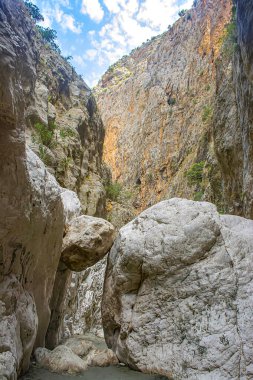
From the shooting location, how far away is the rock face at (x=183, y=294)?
578 centimetres

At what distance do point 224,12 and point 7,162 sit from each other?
3421 cm

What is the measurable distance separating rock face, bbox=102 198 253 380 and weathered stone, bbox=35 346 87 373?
38.1 inches

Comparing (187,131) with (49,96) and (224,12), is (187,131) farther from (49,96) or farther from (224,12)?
(49,96)

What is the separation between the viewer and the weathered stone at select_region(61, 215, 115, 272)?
311 inches

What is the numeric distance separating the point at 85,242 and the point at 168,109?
32.2 m

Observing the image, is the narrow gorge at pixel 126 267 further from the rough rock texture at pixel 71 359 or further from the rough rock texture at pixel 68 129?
the rough rock texture at pixel 68 129

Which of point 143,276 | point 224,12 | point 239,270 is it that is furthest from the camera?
point 224,12

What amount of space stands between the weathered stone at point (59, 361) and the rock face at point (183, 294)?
97 centimetres

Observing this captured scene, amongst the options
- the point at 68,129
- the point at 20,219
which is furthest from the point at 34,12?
the point at 20,219

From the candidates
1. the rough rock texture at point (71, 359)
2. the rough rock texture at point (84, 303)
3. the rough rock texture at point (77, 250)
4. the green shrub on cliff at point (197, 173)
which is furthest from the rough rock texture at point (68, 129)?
the rough rock texture at point (71, 359)

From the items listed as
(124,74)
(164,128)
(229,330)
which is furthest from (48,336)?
(124,74)

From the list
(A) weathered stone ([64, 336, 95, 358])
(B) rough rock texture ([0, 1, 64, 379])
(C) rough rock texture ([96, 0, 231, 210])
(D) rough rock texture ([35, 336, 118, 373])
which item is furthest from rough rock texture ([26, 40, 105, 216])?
(D) rough rock texture ([35, 336, 118, 373])

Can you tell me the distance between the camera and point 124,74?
54000mm

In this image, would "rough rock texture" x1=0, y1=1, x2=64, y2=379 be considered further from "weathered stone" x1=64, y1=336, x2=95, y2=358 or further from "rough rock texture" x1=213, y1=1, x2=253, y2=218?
"rough rock texture" x1=213, y1=1, x2=253, y2=218
